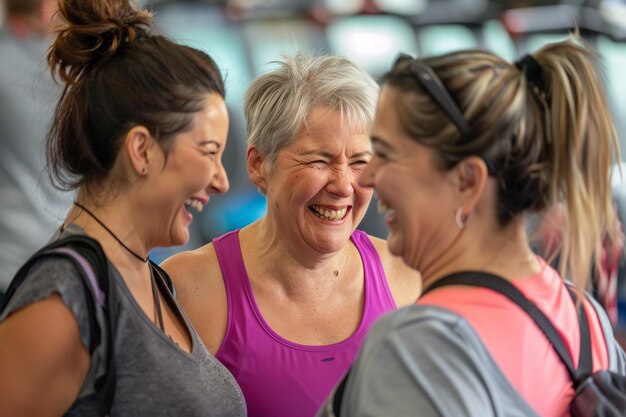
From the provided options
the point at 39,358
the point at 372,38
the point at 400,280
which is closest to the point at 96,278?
the point at 39,358

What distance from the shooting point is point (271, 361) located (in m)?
2.30

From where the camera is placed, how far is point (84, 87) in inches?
72.6

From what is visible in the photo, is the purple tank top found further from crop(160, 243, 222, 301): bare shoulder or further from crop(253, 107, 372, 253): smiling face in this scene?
crop(253, 107, 372, 253): smiling face

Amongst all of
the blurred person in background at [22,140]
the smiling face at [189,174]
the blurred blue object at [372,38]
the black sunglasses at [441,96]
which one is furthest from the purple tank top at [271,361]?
the blurred blue object at [372,38]

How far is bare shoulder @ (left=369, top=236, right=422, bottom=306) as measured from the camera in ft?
8.29

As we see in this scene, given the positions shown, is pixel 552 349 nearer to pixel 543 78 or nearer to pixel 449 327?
pixel 449 327

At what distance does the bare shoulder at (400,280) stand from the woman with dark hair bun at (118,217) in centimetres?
70

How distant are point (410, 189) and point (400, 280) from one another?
1.04m

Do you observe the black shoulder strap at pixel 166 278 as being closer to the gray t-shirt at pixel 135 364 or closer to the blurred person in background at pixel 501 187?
the gray t-shirt at pixel 135 364

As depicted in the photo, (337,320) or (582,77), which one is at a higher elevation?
(582,77)

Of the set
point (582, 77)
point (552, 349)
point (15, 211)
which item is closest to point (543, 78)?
point (582, 77)

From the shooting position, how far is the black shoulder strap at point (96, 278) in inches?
65.3

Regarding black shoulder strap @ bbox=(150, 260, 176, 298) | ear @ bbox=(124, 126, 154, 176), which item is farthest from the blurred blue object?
ear @ bbox=(124, 126, 154, 176)

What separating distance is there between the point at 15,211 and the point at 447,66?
2581 mm
